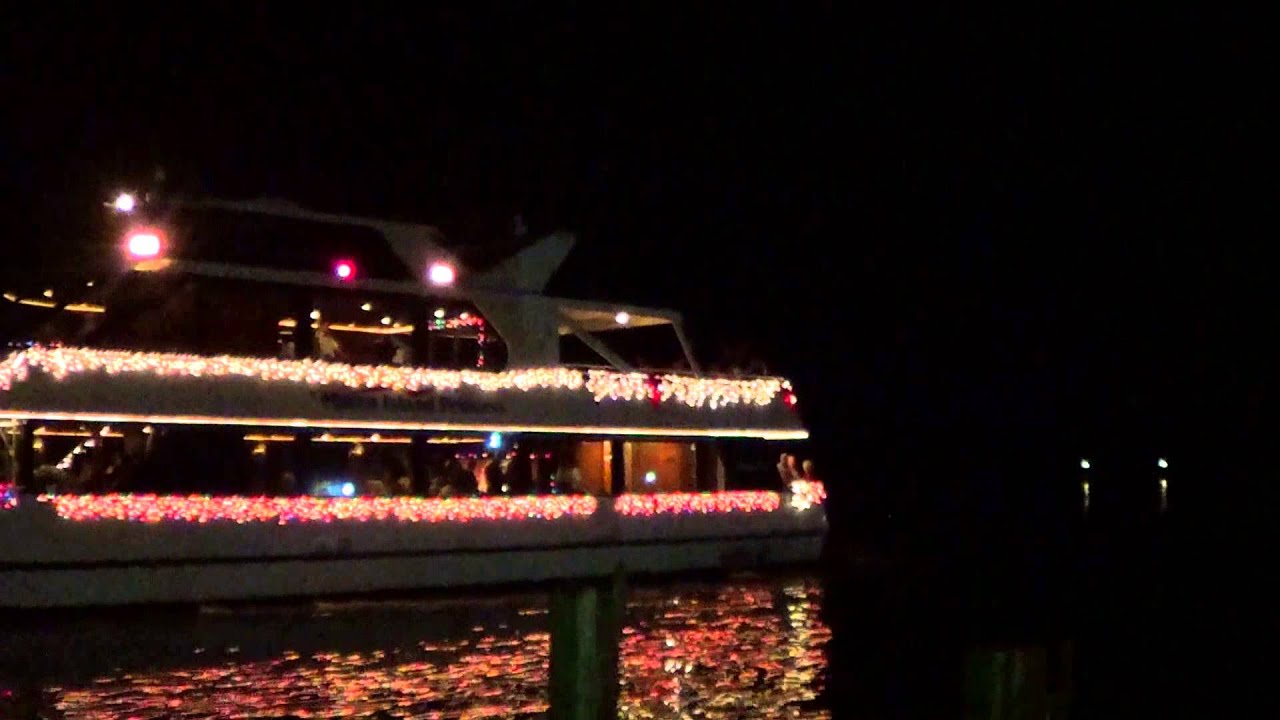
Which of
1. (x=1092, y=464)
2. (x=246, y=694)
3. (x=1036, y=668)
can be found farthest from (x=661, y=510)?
(x=1092, y=464)

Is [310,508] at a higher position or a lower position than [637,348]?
lower

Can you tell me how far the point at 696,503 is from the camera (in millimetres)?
20156

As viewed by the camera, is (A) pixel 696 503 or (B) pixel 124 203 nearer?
(B) pixel 124 203

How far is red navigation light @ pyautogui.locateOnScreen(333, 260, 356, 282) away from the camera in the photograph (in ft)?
57.2

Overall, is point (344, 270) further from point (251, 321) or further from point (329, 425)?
point (329, 425)

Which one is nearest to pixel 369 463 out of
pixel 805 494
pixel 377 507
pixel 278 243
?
pixel 377 507

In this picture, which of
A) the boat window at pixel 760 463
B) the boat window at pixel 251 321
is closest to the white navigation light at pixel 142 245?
the boat window at pixel 251 321

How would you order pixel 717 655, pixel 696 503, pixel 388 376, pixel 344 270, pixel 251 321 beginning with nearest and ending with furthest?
1. pixel 717 655
2. pixel 251 321
3. pixel 388 376
4. pixel 344 270
5. pixel 696 503

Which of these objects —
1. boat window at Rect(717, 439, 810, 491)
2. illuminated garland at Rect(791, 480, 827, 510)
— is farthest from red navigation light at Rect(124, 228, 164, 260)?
illuminated garland at Rect(791, 480, 827, 510)

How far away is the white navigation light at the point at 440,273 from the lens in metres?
18.4

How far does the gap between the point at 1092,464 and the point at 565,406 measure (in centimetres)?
4863

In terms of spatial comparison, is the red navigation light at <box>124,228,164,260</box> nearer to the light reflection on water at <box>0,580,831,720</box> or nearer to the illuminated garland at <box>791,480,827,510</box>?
the light reflection on water at <box>0,580,831,720</box>

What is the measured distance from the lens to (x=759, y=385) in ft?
70.7

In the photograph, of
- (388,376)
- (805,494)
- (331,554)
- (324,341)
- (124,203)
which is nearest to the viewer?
(124,203)
